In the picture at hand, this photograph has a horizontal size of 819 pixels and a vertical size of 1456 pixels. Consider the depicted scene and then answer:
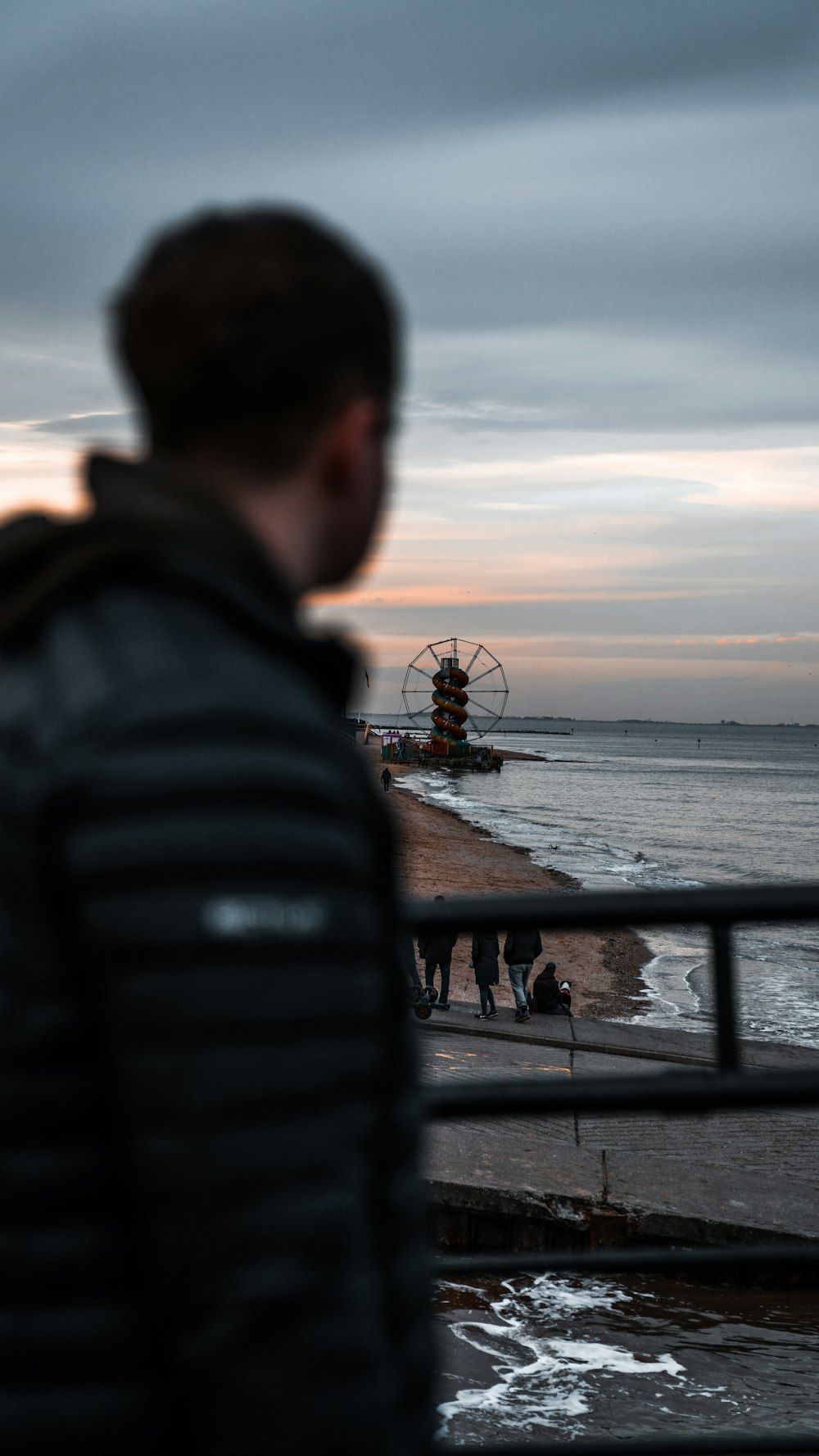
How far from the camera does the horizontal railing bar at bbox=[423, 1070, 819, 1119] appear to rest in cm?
175

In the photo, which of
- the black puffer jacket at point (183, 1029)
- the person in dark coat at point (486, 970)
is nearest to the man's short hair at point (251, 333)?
the black puffer jacket at point (183, 1029)

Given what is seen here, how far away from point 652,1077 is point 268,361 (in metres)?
1.25

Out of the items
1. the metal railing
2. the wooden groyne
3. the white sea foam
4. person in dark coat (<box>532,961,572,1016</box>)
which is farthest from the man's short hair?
person in dark coat (<box>532,961,572,1016</box>)

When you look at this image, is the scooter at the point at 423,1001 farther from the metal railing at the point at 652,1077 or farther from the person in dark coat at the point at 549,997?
the metal railing at the point at 652,1077

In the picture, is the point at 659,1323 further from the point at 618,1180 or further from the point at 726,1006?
the point at 726,1006

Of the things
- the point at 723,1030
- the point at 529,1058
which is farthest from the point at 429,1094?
the point at 529,1058

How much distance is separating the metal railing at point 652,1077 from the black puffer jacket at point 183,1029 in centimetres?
82

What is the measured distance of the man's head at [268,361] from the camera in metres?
0.97

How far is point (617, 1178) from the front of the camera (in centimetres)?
790

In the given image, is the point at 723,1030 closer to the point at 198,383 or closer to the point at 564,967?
the point at 198,383

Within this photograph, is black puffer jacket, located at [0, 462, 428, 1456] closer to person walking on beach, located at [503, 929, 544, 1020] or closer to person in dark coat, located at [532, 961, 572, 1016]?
person walking on beach, located at [503, 929, 544, 1020]

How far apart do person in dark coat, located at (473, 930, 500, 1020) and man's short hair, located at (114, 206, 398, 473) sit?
1236 cm

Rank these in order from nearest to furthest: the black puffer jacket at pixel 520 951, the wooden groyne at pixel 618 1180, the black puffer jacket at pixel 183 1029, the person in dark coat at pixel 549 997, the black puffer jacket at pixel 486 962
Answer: the black puffer jacket at pixel 183 1029 → the wooden groyne at pixel 618 1180 → the black puffer jacket at pixel 486 962 → the black puffer jacket at pixel 520 951 → the person in dark coat at pixel 549 997

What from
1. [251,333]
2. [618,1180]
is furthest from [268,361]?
[618,1180]
